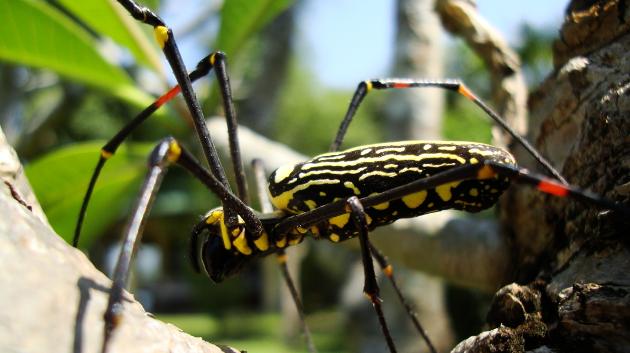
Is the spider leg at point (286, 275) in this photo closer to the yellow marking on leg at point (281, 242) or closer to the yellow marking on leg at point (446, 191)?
the yellow marking on leg at point (281, 242)

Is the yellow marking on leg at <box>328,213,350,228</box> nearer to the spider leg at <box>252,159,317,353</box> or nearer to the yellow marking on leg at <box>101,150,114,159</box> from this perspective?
the spider leg at <box>252,159,317,353</box>

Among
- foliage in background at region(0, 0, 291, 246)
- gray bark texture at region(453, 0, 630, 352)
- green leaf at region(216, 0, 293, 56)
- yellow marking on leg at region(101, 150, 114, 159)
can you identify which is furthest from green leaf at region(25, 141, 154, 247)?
gray bark texture at region(453, 0, 630, 352)

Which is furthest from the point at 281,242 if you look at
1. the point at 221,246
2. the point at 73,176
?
the point at 73,176

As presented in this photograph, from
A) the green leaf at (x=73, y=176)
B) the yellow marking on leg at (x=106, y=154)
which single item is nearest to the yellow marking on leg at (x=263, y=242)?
the yellow marking on leg at (x=106, y=154)

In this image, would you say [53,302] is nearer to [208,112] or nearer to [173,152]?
[173,152]

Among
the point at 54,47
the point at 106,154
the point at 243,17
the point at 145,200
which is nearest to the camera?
the point at 145,200

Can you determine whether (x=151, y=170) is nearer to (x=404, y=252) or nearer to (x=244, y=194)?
(x=244, y=194)
